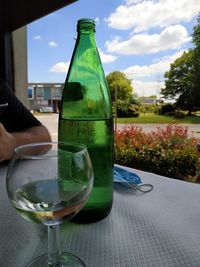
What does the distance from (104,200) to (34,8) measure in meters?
1.21

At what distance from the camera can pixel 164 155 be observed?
2.04 meters

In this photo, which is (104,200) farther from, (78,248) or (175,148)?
(175,148)

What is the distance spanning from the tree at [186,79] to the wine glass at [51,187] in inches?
137

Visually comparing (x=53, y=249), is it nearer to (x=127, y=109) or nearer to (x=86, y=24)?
(x=86, y=24)

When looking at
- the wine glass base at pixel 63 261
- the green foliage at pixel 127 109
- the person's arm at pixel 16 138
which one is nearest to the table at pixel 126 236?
the wine glass base at pixel 63 261

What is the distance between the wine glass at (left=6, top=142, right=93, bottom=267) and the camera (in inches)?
9.8

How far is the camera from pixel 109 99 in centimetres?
43

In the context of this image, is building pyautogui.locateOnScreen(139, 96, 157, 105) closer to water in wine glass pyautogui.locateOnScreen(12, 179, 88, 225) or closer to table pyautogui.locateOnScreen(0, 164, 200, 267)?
table pyautogui.locateOnScreen(0, 164, 200, 267)

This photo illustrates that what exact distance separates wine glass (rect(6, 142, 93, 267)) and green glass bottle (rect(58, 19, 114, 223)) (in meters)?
0.09

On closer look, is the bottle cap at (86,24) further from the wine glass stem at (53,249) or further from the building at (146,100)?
the building at (146,100)

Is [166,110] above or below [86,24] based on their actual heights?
below

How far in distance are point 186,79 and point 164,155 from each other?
2.86m

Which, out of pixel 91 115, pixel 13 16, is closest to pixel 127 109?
pixel 13 16

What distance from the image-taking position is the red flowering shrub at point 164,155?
202 centimetres
